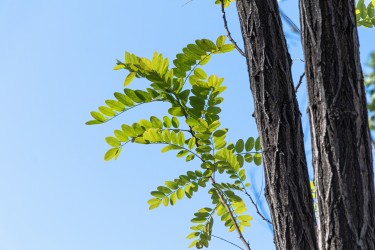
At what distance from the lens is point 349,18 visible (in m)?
1.45

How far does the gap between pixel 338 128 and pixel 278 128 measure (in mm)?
191

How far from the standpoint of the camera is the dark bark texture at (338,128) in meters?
1.34

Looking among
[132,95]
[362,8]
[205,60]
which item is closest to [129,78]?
[132,95]

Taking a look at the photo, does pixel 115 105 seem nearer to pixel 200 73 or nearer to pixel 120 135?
pixel 120 135

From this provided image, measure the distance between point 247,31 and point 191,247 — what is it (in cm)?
101

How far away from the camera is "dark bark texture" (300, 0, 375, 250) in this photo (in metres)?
1.34

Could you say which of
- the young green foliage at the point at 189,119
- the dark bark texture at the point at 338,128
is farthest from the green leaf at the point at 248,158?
the dark bark texture at the point at 338,128

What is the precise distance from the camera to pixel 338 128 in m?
1.38

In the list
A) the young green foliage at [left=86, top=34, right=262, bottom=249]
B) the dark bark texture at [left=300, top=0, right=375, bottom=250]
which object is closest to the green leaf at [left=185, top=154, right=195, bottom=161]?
the young green foliage at [left=86, top=34, right=262, bottom=249]

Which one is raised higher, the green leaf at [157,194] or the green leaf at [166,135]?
the green leaf at [166,135]

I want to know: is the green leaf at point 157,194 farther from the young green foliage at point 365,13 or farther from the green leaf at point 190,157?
the young green foliage at point 365,13

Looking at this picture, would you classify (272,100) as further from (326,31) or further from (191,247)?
(191,247)

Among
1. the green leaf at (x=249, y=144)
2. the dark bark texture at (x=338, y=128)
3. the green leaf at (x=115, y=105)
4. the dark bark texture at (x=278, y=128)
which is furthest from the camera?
the green leaf at (x=249, y=144)

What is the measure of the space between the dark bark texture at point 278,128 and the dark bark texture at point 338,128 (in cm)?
11
